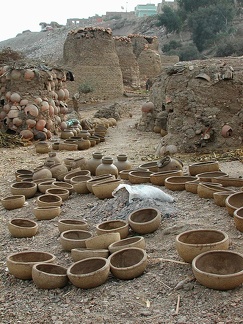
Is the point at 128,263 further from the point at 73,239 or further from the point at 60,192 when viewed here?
the point at 60,192

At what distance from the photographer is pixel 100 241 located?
349cm

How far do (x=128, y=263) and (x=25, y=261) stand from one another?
0.78m

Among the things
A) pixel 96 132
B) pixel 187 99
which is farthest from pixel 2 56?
pixel 187 99

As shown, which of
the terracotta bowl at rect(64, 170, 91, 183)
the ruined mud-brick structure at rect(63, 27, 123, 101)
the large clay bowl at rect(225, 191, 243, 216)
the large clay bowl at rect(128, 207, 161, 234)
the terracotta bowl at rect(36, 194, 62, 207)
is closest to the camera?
the large clay bowl at rect(128, 207, 161, 234)

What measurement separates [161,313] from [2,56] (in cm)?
1056

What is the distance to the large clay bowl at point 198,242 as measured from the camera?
305 centimetres

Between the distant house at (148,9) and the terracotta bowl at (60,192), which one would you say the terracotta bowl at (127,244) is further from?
the distant house at (148,9)

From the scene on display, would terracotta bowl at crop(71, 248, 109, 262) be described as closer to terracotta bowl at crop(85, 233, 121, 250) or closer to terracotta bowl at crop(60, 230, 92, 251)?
terracotta bowl at crop(85, 233, 121, 250)

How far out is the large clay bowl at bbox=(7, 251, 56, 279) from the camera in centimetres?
322

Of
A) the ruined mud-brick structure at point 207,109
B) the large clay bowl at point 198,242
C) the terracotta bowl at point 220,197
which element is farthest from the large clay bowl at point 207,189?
the ruined mud-brick structure at point 207,109

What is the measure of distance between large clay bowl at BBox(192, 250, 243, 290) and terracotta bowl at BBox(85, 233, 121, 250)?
795mm

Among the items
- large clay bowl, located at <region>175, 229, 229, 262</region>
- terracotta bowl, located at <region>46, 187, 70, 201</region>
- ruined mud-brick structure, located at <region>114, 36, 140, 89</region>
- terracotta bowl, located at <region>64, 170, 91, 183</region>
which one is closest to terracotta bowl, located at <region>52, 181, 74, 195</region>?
terracotta bowl, located at <region>46, 187, 70, 201</region>

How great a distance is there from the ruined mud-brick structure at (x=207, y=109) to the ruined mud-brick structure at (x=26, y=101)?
125 inches

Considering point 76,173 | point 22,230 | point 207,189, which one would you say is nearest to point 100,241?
point 22,230
